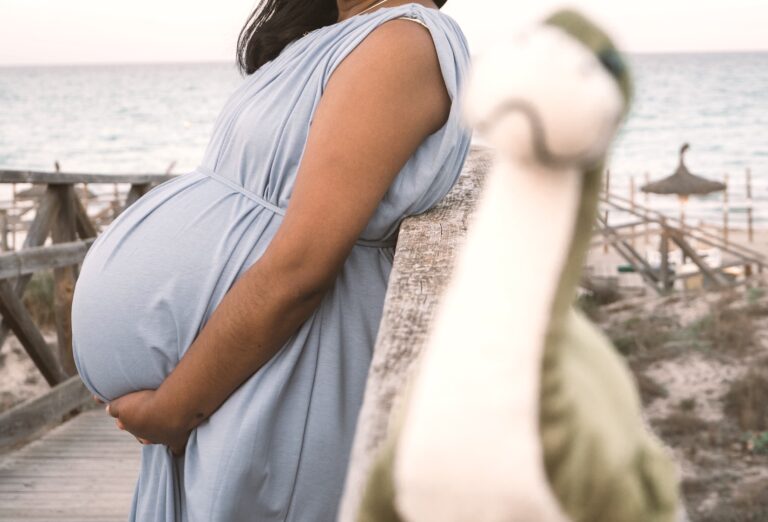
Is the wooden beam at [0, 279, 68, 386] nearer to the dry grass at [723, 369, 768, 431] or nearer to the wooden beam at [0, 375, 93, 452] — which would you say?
the wooden beam at [0, 375, 93, 452]

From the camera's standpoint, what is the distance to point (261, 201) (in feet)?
5.19

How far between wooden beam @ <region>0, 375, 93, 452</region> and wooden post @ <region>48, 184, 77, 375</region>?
282 mm

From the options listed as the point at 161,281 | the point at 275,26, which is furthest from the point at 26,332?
the point at 161,281

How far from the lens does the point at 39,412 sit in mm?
4668

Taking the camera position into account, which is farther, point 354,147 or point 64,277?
point 64,277

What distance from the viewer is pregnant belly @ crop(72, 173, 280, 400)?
5.09 ft

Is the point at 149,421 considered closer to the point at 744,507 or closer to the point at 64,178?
the point at 64,178

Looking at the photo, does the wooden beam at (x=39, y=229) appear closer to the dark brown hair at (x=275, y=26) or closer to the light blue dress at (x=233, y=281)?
the dark brown hair at (x=275, y=26)

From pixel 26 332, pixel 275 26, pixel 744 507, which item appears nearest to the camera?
pixel 275 26

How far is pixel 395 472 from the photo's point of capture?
60 centimetres

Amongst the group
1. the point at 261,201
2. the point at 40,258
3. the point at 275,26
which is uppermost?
the point at 275,26

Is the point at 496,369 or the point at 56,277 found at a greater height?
the point at 496,369

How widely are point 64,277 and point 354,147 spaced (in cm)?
459

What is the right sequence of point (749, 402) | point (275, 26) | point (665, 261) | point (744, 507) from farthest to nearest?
point (665, 261) < point (749, 402) < point (744, 507) < point (275, 26)
